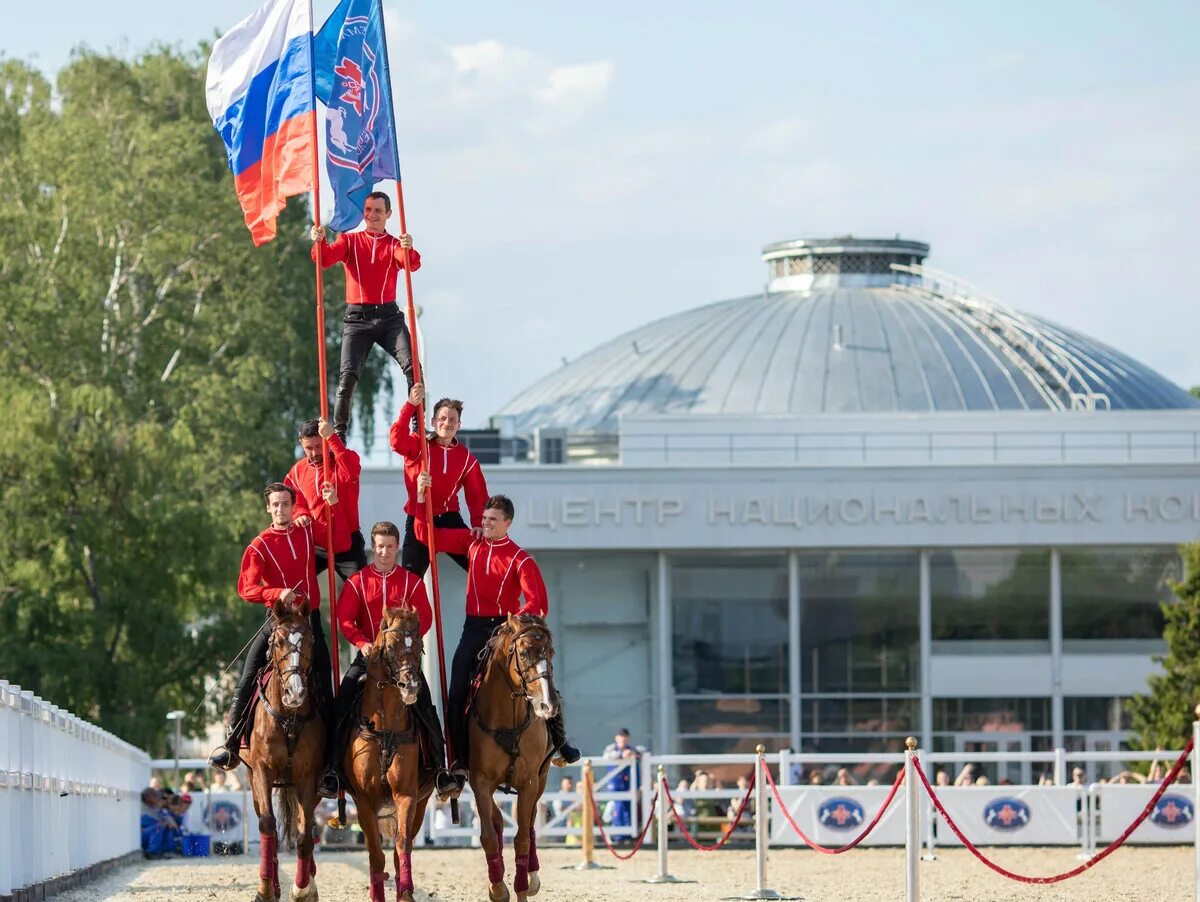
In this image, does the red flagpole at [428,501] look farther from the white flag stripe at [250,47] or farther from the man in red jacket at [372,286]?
the white flag stripe at [250,47]

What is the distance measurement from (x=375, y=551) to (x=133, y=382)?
31.2 m

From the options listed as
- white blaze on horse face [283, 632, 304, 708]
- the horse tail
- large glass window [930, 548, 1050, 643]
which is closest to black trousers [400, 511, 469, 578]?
white blaze on horse face [283, 632, 304, 708]

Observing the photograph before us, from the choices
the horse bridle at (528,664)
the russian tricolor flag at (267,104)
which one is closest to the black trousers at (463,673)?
the horse bridle at (528,664)

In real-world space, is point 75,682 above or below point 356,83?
below

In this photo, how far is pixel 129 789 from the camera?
31.3 metres

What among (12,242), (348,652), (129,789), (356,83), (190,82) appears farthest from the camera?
(190,82)

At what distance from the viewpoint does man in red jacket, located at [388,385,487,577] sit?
17.3 metres

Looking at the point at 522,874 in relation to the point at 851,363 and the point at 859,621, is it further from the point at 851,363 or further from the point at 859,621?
the point at 851,363

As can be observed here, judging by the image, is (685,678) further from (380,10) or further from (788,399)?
(380,10)

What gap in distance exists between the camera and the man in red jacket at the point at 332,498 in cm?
1733

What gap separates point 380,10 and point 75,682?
24564 mm

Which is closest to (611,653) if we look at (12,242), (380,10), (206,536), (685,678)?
(685,678)

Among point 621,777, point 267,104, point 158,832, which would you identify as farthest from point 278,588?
point 621,777

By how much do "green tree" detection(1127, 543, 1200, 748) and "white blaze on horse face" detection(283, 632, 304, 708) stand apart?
2078cm
